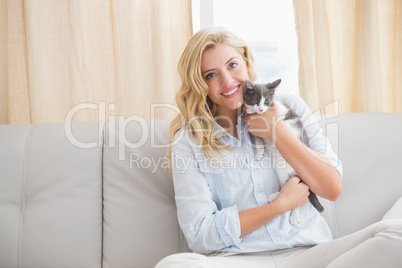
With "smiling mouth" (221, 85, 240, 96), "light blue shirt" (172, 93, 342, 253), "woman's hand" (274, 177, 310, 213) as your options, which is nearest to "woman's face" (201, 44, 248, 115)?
"smiling mouth" (221, 85, 240, 96)

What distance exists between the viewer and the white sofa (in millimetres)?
1513

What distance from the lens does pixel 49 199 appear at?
1.55m

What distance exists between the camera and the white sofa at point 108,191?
151 centimetres

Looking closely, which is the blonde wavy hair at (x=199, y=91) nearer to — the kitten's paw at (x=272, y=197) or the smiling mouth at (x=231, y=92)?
the smiling mouth at (x=231, y=92)

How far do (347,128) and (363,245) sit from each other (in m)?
0.83

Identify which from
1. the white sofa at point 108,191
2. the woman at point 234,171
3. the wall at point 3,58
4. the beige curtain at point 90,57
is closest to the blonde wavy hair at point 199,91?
the woman at point 234,171

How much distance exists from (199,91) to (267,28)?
3.01 ft

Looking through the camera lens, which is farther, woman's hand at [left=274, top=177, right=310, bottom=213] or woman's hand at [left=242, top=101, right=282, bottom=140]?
woman's hand at [left=242, top=101, right=282, bottom=140]

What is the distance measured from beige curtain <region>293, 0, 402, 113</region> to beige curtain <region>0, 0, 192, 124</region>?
2.17 feet

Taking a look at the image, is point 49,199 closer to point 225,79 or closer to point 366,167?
point 225,79

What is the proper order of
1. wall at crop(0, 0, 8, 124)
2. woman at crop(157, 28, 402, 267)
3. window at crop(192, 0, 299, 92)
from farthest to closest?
window at crop(192, 0, 299, 92)
wall at crop(0, 0, 8, 124)
woman at crop(157, 28, 402, 267)

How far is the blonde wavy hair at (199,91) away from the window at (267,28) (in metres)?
0.65

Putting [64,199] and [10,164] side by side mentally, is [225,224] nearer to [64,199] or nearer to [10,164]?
[64,199]

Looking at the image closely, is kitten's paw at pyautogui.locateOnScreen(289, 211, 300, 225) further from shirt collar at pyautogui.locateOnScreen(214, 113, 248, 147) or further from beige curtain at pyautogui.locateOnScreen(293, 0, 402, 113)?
beige curtain at pyautogui.locateOnScreen(293, 0, 402, 113)
